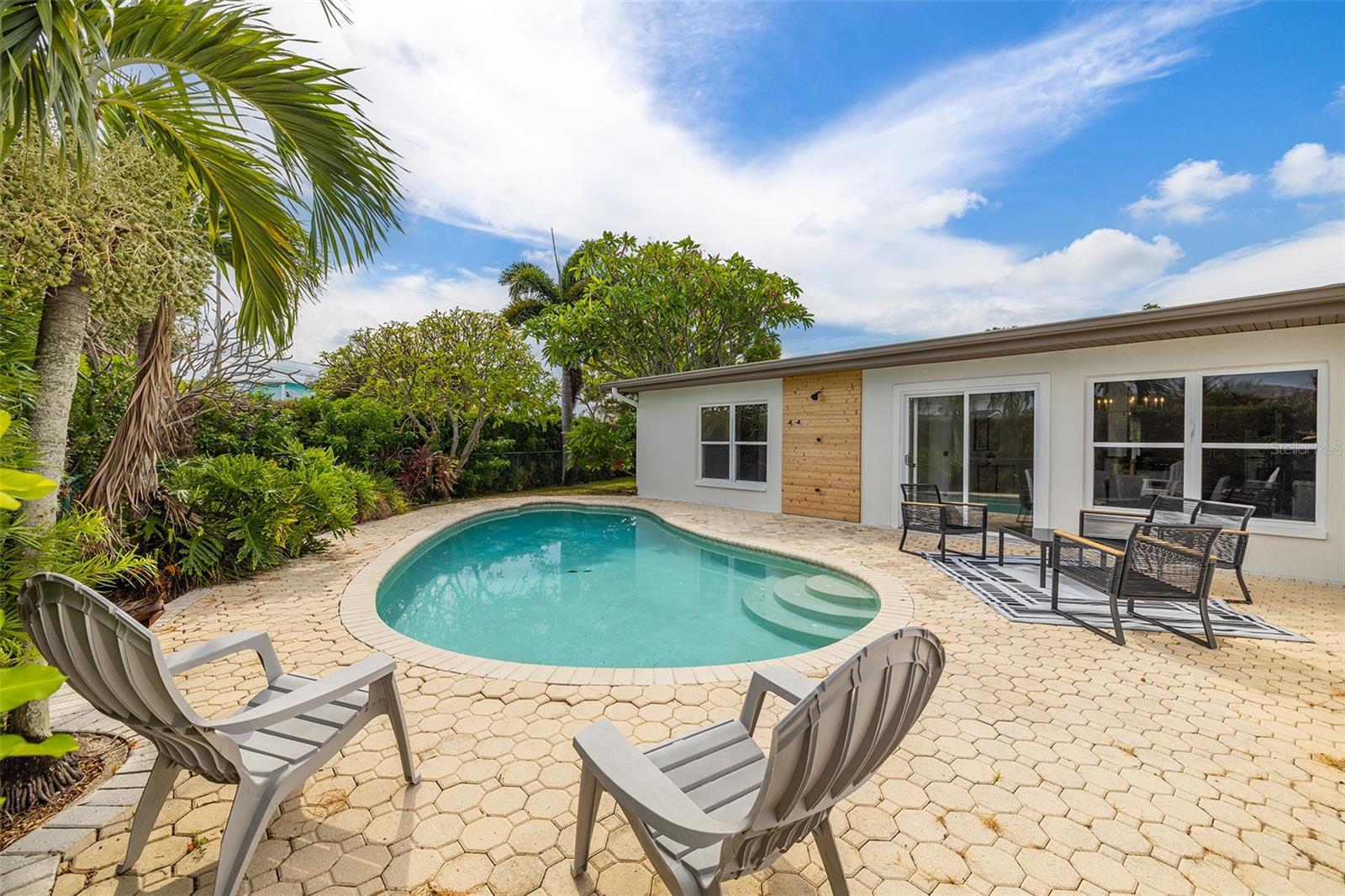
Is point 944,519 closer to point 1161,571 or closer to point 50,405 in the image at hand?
point 1161,571

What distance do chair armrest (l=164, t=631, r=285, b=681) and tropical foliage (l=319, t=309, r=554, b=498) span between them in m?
10.7

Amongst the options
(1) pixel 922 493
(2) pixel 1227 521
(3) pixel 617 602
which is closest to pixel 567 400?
(1) pixel 922 493

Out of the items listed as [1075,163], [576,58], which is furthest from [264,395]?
[1075,163]

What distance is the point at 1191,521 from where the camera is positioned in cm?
570

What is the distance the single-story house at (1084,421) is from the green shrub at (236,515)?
727 cm

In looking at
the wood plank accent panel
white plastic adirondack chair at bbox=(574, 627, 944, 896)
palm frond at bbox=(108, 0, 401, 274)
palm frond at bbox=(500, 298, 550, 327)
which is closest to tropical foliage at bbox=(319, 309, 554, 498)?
palm frond at bbox=(500, 298, 550, 327)

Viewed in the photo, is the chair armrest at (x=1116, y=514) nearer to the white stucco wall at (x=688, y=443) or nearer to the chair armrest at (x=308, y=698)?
the white stucco wall at (x=688, y=443)

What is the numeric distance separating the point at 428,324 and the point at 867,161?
9947 millimetres

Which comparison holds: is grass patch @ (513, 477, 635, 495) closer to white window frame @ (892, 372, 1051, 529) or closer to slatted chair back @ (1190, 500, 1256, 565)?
white window frame @ (892, 372, 1051, 529)

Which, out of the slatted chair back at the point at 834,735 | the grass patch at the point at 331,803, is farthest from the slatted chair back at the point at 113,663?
the slatted chair back at the point at 834,735

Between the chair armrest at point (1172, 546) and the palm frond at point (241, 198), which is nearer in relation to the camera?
the palm frond at point (241, 198)

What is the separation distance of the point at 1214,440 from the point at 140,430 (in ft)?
34.6

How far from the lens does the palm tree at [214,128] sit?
1.89 meters

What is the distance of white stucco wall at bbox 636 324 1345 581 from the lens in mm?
A: 5816
